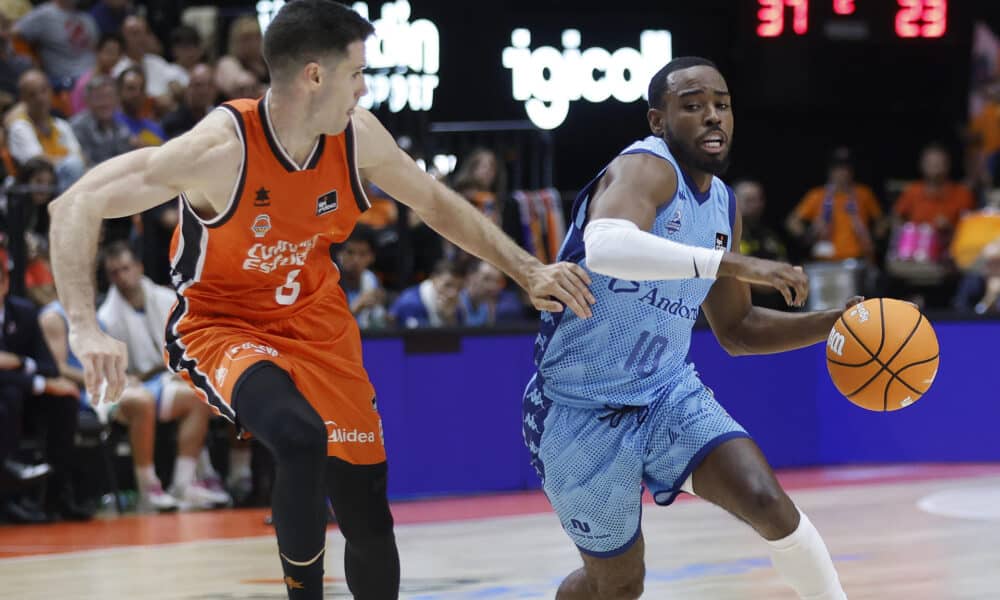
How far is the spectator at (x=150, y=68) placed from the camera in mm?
10031

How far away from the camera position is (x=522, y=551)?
6.46m

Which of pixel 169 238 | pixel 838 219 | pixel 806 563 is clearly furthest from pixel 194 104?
pixel 806 563

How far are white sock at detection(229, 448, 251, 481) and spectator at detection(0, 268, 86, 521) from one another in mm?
779

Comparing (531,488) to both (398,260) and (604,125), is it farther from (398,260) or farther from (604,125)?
(604,125)

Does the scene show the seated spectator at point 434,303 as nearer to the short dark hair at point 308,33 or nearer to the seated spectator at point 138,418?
the seated spectator at point 138,418

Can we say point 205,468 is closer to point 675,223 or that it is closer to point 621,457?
point 621,457

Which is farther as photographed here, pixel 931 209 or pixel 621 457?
pixel 931 209

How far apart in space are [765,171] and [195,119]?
5247mm

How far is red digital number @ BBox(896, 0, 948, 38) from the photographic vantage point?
10.4m

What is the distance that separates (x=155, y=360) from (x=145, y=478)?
0.64 m

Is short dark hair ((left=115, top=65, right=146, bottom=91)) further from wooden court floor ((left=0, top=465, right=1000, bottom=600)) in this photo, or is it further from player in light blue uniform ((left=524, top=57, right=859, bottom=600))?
player in light blue uniform ((left=524, top=57, right=859, bottom=600))

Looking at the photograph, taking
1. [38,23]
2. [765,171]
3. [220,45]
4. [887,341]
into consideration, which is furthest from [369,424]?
[765,171]

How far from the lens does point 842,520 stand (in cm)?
723

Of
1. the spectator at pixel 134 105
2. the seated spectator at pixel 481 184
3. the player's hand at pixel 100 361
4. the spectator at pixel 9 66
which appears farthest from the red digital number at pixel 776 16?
the player's hand at pixel 100 361
